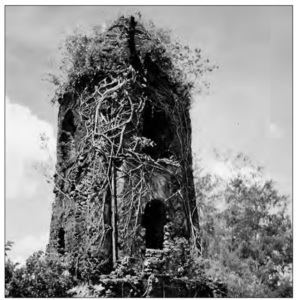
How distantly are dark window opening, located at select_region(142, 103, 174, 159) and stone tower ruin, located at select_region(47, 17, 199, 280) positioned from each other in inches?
0.9

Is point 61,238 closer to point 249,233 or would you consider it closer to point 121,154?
point 121,154

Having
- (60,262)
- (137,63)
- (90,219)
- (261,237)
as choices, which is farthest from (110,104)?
(261,237)

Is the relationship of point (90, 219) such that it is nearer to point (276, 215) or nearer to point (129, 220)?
point (129, 220)

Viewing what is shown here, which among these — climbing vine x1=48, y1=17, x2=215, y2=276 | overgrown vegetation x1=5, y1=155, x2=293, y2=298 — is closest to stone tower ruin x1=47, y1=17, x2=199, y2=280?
climbing vine x1=48, y1=17, x2=215, y2=276

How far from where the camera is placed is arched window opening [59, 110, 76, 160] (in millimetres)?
11304

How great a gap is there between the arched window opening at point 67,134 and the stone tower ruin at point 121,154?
0.07ft

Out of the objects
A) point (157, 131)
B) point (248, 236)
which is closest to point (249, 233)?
point (248, 236)

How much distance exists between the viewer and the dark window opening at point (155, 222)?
10.3m

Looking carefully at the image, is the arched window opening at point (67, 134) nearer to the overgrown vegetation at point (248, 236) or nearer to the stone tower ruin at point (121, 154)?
the stone tower ruin at point (121, 154)

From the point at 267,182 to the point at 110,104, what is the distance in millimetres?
10388

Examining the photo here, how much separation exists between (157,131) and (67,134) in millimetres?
1991

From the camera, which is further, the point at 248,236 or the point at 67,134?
the point at 248,236

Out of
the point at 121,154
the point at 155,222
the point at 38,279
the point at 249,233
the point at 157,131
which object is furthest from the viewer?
the point at 249,233

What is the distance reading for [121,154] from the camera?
1004 centimetres
